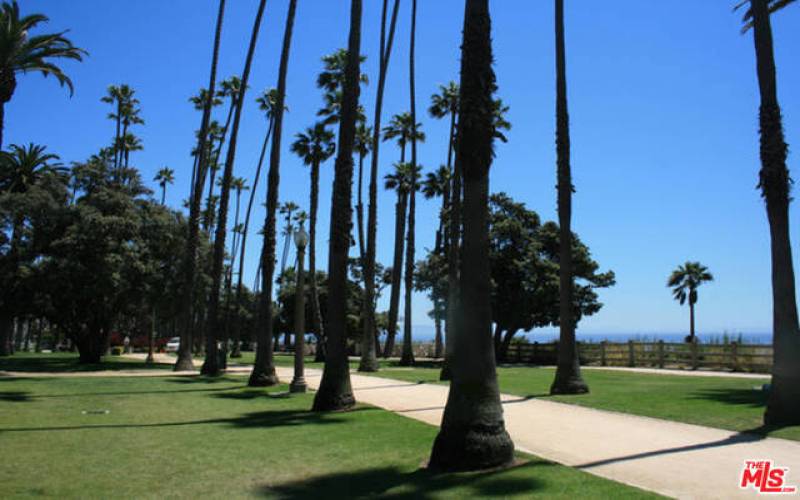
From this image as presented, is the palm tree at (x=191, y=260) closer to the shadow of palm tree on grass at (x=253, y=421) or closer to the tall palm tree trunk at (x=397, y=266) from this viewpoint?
the tall palm tree trunk at (x=397, y=266)

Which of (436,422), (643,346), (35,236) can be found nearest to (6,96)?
(35,236)

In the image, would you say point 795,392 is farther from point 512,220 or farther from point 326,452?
point 512,220

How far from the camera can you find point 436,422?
1194 centimetres

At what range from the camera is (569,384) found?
1633 cm

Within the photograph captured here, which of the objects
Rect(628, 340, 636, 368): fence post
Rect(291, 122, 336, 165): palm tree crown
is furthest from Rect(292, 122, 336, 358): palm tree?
Rect(628, 340, 636, 368): fence post

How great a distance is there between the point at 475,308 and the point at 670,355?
2492cm

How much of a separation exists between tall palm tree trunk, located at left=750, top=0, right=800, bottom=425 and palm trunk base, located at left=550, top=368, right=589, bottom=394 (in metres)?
5.90

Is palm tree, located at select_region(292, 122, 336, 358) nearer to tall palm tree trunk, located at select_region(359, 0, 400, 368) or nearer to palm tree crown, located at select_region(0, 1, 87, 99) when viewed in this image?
tall palm tree trunk, located at select_region(359, 0, 400, 368)

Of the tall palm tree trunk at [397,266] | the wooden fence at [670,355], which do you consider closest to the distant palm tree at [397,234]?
the tall palm tree trunk at [397,266]

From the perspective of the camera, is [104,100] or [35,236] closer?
[35,236]

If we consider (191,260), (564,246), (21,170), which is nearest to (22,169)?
(21,170)

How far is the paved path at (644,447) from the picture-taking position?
686 cm

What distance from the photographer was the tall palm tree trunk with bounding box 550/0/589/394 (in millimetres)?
16469

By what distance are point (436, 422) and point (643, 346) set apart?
22.4 m
